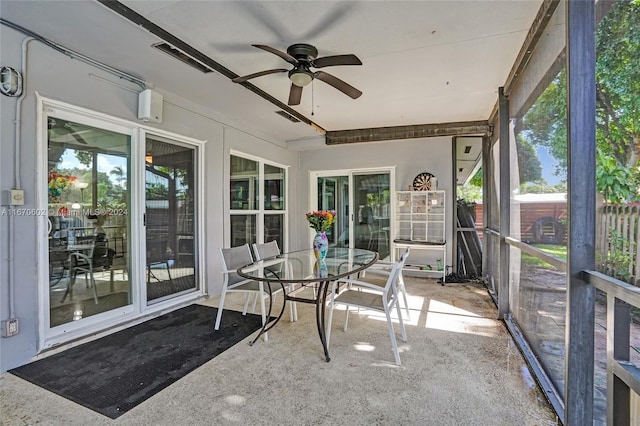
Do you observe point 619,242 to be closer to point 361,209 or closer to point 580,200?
point 580,200

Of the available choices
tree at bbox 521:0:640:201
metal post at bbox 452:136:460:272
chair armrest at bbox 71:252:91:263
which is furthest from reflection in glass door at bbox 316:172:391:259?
tree at bbox 521:0:640:201

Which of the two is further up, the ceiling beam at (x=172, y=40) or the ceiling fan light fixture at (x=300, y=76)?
the ceiling beam at (x=172, y=40)

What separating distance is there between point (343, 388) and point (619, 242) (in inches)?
66.6

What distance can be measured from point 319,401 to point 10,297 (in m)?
2.42

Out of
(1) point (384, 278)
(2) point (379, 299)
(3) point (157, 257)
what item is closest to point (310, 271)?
(2) point (379, 299)

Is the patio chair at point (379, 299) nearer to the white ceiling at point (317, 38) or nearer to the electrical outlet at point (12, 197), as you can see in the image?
the white ceiling at point (317, 38)

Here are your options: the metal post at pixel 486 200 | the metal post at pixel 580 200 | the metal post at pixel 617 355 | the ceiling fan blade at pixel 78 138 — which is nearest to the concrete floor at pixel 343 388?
the metal post at pixel 580 200

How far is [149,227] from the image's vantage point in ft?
11.2

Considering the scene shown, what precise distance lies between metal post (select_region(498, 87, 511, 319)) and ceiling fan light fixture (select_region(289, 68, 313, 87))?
2.13 metres

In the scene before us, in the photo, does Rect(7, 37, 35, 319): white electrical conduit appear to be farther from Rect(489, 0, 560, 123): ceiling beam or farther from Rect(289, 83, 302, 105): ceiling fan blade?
Rect(489, 0, 560, 123): ceiling beam

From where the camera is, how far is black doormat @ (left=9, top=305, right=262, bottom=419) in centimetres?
197

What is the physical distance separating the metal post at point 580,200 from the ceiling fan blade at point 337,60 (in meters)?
1.26

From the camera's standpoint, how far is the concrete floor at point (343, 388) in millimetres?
1737

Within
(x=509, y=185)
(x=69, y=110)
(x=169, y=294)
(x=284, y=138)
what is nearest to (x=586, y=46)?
(x=509, y=185)
